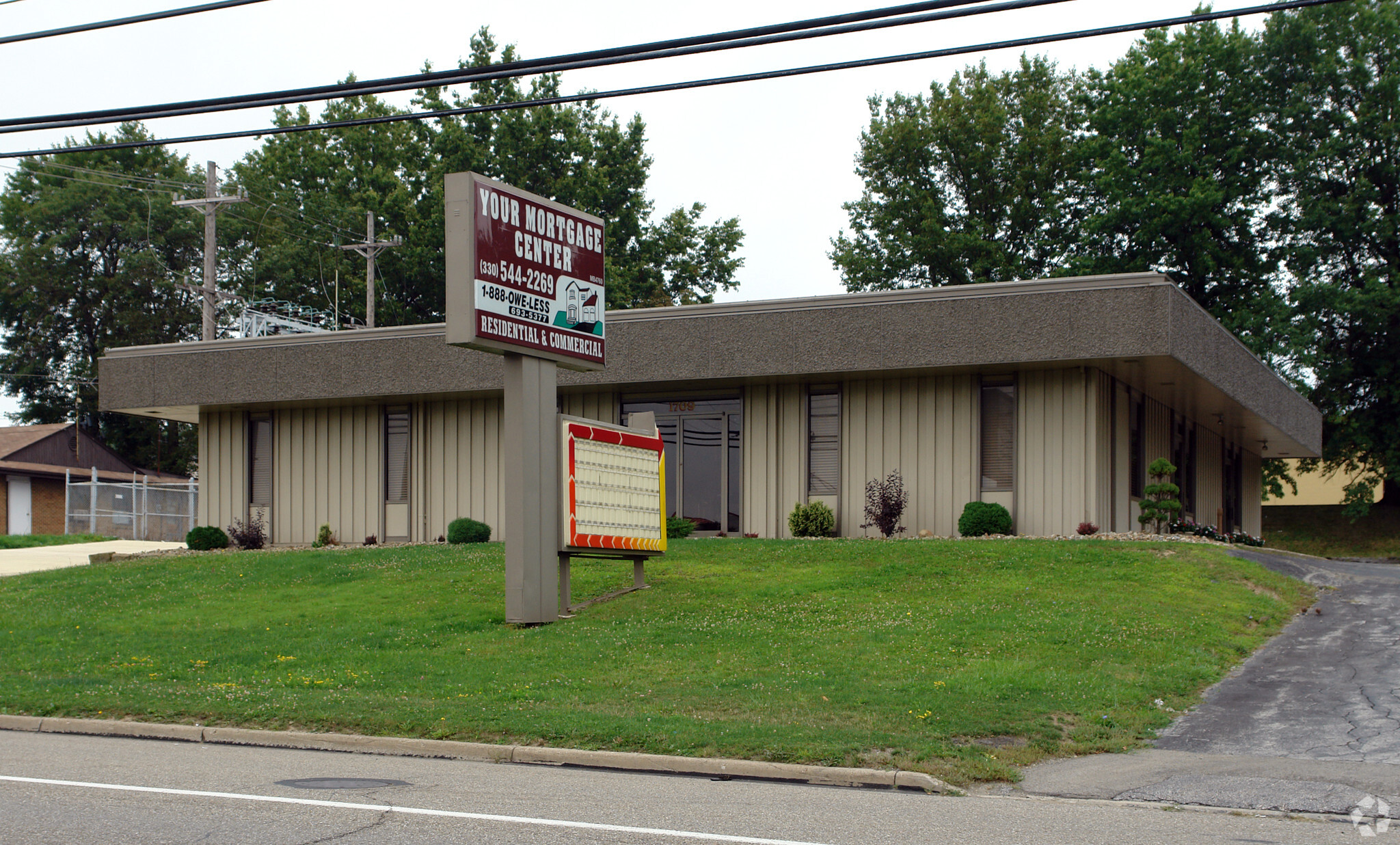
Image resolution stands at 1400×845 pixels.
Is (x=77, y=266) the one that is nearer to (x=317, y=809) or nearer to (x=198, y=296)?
(x=198, y=296)

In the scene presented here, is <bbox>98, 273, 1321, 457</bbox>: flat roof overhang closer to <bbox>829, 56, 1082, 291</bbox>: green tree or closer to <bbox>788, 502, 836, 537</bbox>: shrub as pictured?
<bbox>788, 502, 836, 537</bbox>: shrub

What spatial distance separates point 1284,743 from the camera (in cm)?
1105

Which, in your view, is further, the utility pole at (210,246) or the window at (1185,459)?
the utility pole at (210,246)

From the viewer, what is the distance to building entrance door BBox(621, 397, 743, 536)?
26.8m

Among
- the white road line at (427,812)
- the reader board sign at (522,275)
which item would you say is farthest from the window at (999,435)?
the white road line at (427,812)

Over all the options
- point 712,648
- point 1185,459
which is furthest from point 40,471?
point 712,648

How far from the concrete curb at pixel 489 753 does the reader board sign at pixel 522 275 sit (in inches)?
233

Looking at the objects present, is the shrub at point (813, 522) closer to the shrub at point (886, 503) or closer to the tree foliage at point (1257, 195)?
the shrub at point (886, 503)

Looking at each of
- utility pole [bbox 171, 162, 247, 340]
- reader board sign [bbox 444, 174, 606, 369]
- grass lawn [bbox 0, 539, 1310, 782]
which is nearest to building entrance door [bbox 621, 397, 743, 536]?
grass lawn [bbox 0, 539, 1310, 782]

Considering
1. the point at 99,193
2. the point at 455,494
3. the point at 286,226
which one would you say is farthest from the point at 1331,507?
the point at 99,193

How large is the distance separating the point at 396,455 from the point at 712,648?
16.0 metres

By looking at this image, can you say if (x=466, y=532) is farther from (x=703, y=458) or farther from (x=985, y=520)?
(x=985, y=520)

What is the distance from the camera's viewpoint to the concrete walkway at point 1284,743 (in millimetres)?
9289

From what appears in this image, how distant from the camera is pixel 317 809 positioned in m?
8.37
